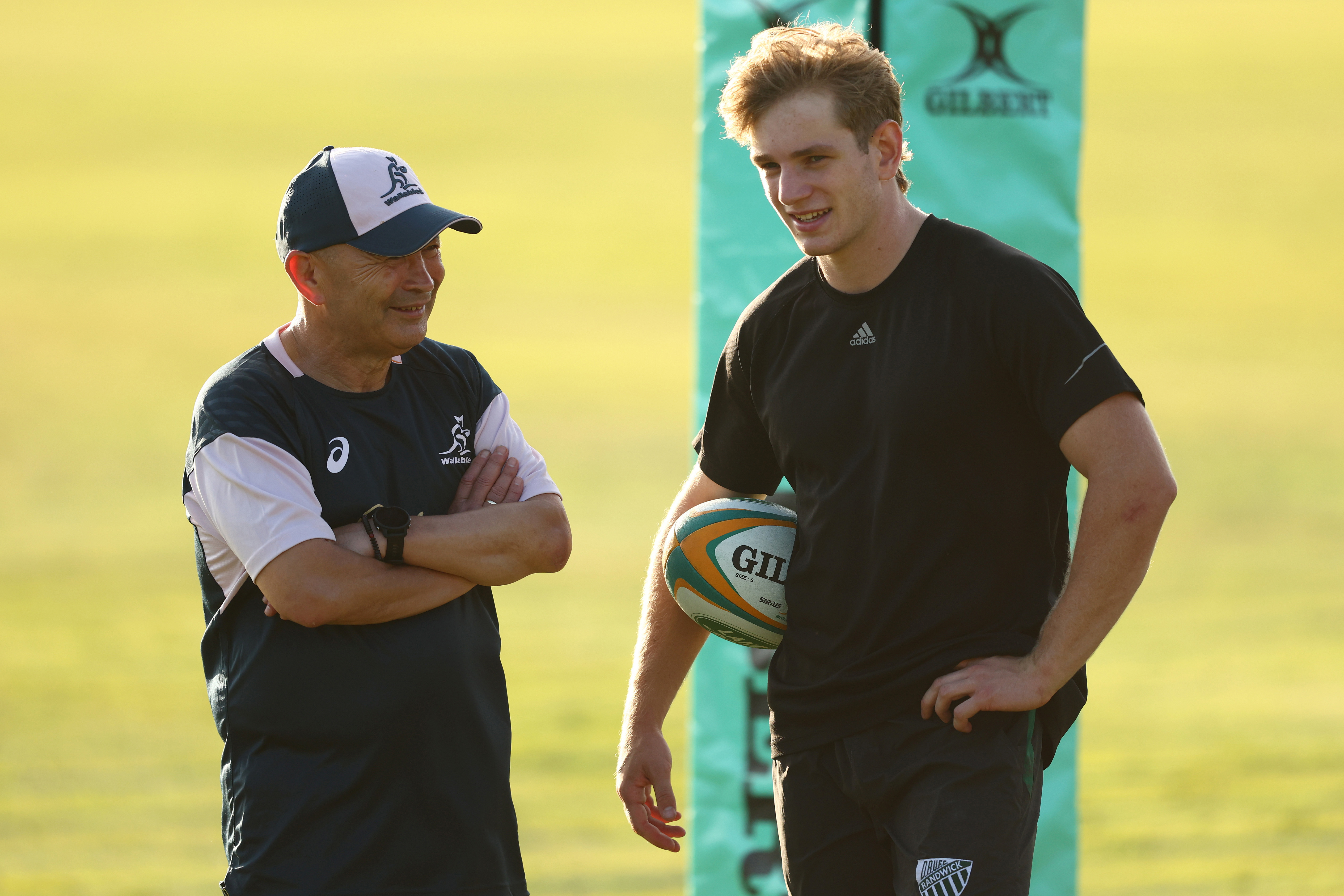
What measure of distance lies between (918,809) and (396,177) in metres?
1.56

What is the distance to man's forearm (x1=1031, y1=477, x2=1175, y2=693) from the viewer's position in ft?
8.52

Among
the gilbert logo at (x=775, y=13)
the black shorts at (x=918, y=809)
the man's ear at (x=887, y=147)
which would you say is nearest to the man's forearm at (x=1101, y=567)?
the black shorts at (x=918, y=809)

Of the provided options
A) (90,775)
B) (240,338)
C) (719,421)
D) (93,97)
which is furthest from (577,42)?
(719,421)

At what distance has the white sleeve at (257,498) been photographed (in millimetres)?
2652

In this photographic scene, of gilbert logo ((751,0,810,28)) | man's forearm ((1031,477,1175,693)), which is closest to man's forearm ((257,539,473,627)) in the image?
man's forearm ((1031,477,1175,693))

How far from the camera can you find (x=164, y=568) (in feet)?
52.9

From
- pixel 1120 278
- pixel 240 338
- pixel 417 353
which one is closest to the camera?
pixel 417 353

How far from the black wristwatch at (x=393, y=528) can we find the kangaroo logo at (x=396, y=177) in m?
0.60

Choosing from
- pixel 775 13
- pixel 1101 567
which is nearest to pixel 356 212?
pixel 1101 567

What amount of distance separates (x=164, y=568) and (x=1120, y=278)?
20.2m

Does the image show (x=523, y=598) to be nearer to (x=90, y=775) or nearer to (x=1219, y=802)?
(x=90, y=775)

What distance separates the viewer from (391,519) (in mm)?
2758

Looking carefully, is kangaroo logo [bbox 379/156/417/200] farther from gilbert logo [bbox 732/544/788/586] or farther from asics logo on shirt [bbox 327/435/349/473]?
gilbert logo [bbox 732/544/788/586]

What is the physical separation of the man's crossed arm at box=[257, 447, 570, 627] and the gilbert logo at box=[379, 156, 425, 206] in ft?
1.76
